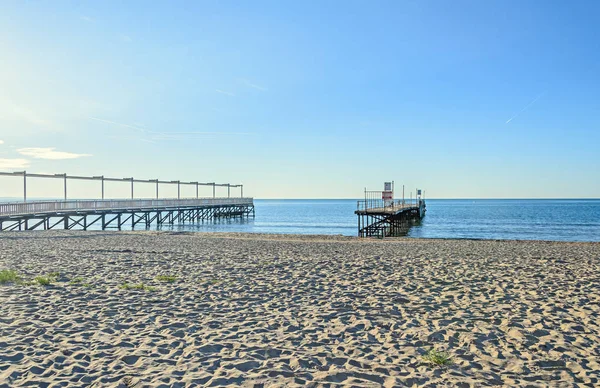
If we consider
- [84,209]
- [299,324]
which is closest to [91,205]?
[84,209]

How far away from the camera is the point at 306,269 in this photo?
10195 mm

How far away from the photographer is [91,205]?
31.6 metres

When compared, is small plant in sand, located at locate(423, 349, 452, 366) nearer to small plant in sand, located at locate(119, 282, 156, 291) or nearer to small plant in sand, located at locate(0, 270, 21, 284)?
small plant in sand, located at locate(119, 282, 156, 291)

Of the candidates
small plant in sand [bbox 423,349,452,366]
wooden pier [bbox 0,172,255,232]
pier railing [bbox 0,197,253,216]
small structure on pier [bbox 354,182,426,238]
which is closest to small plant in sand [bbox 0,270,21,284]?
small plant in sand [bbox 423,349,452,366]

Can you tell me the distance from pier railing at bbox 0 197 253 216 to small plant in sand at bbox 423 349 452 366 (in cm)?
2629

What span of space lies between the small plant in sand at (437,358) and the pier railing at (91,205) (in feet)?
86.2

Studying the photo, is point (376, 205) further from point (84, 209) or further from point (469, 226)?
point (84, 209)

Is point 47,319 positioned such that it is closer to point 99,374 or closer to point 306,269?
point 99,374

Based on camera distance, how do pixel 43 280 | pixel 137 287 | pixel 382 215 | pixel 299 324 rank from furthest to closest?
pixel 382 215 < pixel 43 280 < pixel 137 287 < pixel 299 324

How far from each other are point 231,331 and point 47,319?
262 cm

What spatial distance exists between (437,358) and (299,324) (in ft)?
6.40

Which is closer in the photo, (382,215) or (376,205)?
(382,215)

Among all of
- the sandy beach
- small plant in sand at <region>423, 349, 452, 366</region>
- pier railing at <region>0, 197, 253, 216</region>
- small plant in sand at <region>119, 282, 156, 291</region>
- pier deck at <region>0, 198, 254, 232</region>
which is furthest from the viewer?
pier deck at <region>0, 198, 254, 232</region>

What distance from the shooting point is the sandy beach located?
4316 mm
